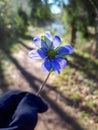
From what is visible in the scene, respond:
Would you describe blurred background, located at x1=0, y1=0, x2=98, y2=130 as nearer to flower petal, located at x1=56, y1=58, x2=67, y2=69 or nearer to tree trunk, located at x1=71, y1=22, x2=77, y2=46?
tree trunk, located at x1=71, y1=22, x2=77, y2=46

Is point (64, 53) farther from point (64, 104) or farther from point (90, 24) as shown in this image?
point (90, 24)

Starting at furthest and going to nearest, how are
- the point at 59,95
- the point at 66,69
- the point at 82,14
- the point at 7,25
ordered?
1. the point at 7,25
2. the point at 82,14
3. the point at 66,69
4. the point at 59,95

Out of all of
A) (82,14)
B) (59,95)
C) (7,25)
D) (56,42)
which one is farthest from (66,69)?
(56,42)

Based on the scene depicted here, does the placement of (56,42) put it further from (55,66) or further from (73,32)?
(73,32)

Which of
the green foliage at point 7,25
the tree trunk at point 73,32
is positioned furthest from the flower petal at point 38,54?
the green foliage at point 7,25

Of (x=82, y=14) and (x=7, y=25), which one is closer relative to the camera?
(x=82, y=14)

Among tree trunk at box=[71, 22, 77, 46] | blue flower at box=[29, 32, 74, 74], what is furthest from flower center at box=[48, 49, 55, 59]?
tree trunk at box=[71, 22, 77, 46]

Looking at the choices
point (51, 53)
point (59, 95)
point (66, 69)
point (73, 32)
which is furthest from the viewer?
point (73, 32)
